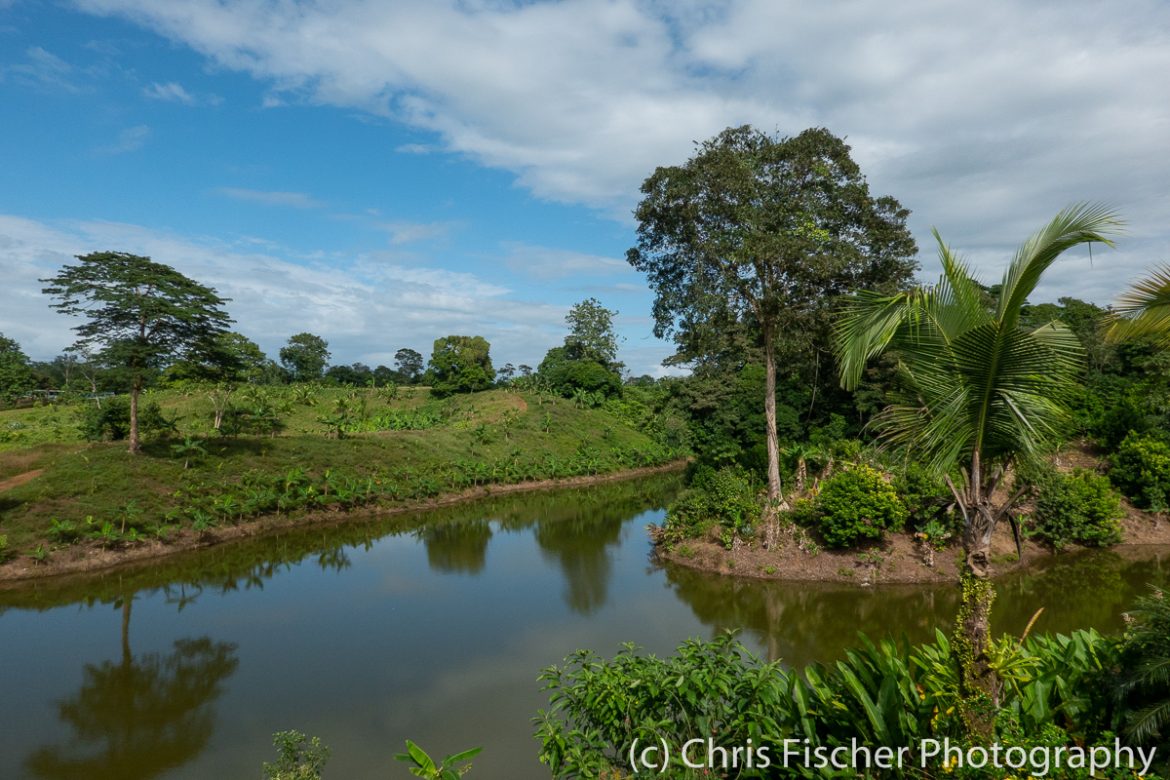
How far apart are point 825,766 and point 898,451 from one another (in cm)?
211

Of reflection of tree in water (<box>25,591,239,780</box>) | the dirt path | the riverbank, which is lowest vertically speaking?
reflection of tree in water (<box>25,591,239,780</box>)

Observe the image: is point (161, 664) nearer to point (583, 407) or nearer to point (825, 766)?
point (825, 766)

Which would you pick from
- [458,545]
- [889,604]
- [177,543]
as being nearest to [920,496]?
[889,604]

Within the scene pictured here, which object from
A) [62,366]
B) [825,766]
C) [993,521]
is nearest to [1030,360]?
[993,521]

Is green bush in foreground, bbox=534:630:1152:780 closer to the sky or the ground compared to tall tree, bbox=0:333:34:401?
closer to the ground

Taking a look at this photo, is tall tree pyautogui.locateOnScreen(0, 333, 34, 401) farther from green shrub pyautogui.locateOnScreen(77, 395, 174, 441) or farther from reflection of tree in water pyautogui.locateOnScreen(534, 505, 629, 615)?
reflection of tree in water pyautogui.locateOnScreen(534, 505, 629, 615)

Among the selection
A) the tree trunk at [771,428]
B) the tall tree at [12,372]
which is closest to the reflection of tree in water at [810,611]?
the tree trunk at [771,428]

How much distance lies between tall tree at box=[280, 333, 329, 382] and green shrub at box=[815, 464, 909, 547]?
4779 centimetres

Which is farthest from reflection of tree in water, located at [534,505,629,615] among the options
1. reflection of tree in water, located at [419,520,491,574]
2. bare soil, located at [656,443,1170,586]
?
bare soil, located at [656,443,1170,586]

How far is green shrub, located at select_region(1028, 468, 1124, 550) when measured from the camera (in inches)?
524

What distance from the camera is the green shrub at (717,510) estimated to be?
1292cm

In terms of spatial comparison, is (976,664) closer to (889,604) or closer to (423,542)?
(889,604)

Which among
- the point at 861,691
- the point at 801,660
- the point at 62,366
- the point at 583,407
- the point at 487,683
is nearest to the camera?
the point at 861,691

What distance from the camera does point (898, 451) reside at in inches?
172
